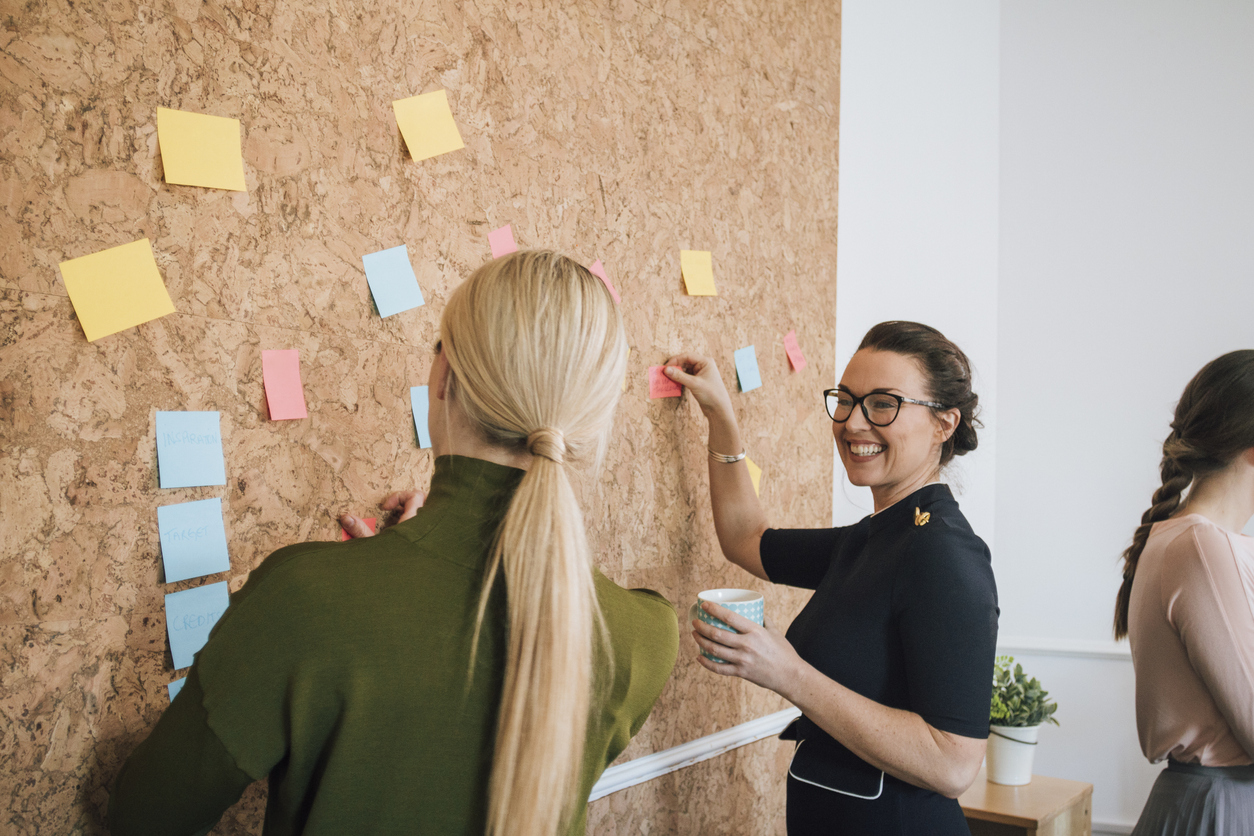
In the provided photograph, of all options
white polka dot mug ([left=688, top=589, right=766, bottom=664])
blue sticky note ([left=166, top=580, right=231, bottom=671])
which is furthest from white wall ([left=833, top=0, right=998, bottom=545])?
blue sticky note ([left=166, top=580, right=231, bottom=671])

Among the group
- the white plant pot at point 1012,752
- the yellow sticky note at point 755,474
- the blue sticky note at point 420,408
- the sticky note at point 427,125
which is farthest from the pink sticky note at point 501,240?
the white plant pot at point 1012,752

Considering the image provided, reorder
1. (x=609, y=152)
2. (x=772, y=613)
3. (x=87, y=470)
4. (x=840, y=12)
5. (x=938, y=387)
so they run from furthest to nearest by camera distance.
A: (x=840, y=12), (x=772, y=613), (x=609, y=152), (x=938, y=387), (x=87, y=470)

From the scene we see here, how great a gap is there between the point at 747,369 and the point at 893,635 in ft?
2.71

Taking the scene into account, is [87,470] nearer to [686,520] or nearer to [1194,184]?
[686,520]

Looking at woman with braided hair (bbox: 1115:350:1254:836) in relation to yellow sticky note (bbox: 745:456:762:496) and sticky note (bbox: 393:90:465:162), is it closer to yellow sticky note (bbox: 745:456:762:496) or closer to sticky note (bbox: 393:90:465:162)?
yellow sticky note (bbox: 745:456:762:496)

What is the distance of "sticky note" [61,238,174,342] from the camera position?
1.03 meters

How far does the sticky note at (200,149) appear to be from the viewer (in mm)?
1098

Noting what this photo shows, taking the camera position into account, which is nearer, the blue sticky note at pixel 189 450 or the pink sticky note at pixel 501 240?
the blue sticky note at pixel 189 450

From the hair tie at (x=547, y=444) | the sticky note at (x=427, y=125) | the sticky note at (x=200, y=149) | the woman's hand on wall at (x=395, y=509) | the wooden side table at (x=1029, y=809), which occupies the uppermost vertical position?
the sticky note at (x=427, y=125)

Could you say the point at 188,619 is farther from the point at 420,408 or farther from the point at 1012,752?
the point at 1012,752

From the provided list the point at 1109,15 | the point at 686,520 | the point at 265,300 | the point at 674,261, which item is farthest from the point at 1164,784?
the point at 1109,15

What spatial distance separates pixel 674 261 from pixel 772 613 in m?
0.89

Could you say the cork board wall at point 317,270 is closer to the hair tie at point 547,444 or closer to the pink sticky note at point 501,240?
the pink sticky note at point 501,240

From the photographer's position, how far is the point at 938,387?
1456 millimetres
